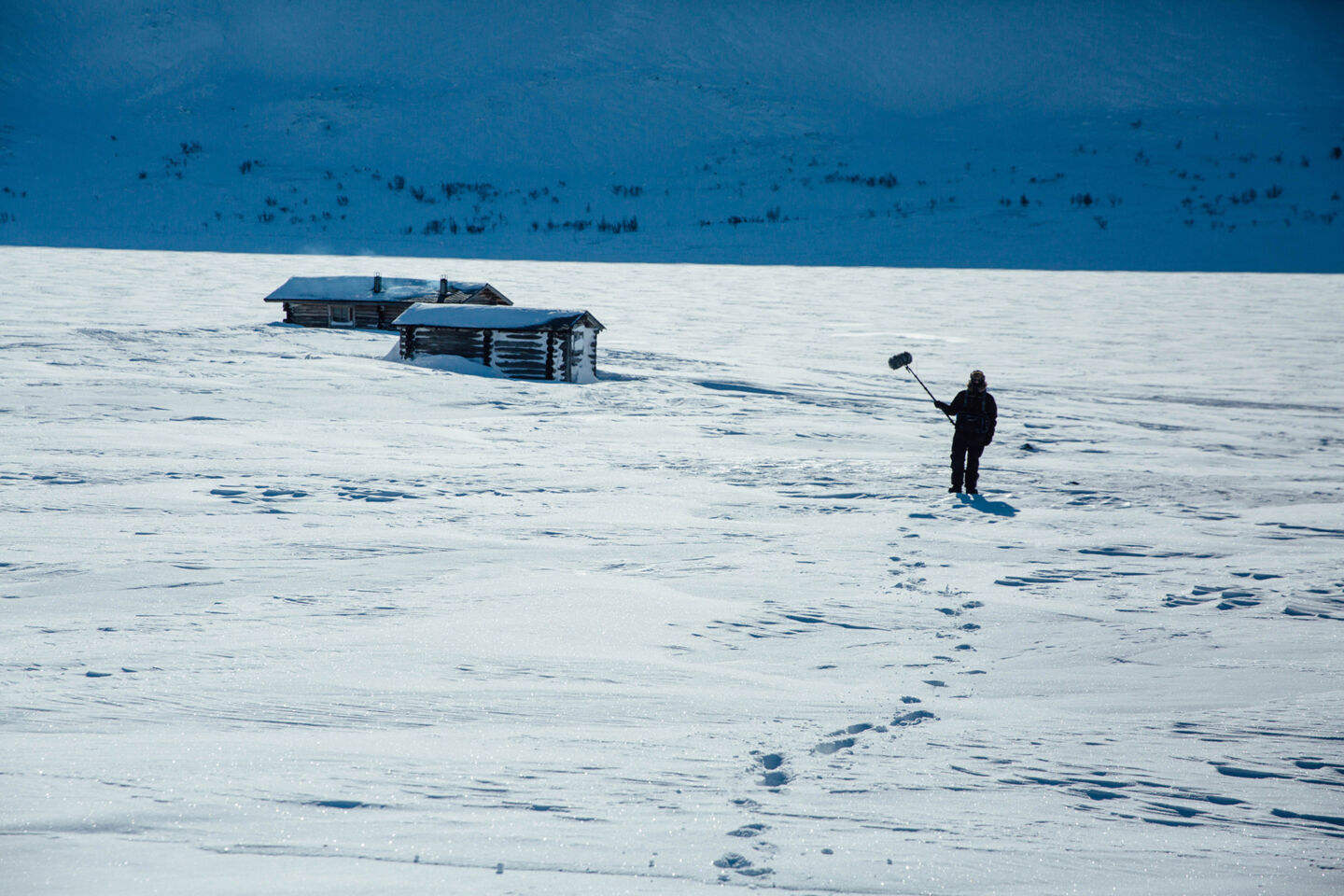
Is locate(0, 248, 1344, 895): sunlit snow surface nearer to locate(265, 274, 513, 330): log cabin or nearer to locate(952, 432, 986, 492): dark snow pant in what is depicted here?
locate(952, 432, 986, 492): dark snow pant

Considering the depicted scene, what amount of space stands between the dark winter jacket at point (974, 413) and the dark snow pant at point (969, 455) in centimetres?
5

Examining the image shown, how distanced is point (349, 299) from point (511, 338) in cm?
713

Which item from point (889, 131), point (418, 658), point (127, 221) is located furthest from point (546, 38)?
point (418, 658)

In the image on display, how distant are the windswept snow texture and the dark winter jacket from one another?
29.9 meters

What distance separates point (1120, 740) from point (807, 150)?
54.7 metres

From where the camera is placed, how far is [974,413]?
9594 millimetres

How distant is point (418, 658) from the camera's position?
5.39 metres

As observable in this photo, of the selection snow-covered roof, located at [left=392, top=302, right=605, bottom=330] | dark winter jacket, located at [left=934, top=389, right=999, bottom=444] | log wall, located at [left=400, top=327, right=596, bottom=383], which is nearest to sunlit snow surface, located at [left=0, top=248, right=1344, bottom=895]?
dark winter jacket, located at [left=934, top=389, right=999, bottom=444]

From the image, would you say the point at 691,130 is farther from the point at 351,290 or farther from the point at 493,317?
the point at 493,317

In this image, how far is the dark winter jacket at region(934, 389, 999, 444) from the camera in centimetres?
959

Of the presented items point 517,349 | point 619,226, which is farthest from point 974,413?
point 619,226

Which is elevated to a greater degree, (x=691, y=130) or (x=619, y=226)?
(x=691, y=130)

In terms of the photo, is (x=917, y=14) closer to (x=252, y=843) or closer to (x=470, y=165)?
(x=470, y=165)

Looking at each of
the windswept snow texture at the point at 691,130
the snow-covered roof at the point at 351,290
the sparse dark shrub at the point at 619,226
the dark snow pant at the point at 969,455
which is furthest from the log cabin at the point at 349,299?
the sparse dark shrub at the point at 619,226
